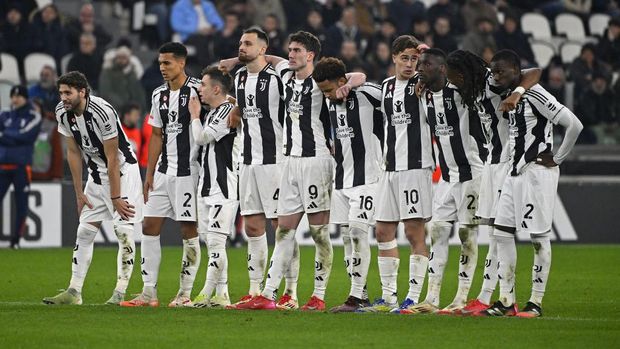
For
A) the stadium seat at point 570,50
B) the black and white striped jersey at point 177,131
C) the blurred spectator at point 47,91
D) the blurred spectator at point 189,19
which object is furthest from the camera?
the stadium seat at point 570,50

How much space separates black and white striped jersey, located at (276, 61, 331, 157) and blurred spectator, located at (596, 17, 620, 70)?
14972mm

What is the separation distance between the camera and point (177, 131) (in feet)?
41.8

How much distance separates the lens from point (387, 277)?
1216 centimetres

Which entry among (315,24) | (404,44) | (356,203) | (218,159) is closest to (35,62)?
(315,24)

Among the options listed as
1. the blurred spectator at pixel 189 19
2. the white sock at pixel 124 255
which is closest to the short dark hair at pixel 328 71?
the white sock at pixel 124 255

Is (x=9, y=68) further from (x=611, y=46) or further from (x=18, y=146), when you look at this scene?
(x=611, y=46)

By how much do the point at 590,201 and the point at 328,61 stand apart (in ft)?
35.7

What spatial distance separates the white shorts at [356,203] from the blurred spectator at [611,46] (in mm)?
15032

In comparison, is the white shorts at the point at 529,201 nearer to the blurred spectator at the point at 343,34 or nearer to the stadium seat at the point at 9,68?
the blurred spectator at the point at 343,34

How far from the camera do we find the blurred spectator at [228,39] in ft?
79.7

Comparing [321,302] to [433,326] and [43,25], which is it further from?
[43,25]

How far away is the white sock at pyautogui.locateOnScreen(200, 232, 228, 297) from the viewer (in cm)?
1252

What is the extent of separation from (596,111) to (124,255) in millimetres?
13263

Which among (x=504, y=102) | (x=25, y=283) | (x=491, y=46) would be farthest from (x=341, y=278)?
(x=491, y=46)
